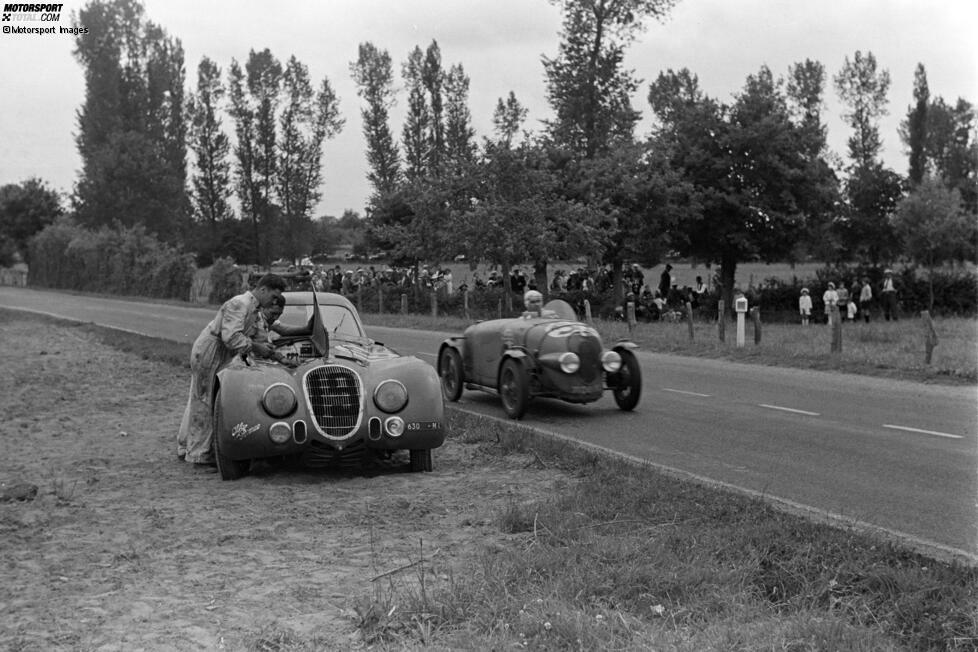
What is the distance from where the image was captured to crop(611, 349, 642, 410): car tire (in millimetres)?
11852

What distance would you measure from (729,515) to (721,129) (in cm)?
3650

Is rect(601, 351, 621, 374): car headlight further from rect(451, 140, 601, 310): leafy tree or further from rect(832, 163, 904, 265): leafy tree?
rect(832, 163, 904, 265): leafy tree

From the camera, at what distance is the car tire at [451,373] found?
13281 mm

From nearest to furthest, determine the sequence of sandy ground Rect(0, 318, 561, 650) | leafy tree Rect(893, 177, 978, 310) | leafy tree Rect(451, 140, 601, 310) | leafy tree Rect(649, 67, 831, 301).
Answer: sandy ground Rect(0, 318, 561, 650) < leafy tree Rect(451, 140, 601, 310) < leafy tree Rect(649, 67, 831, 301) < leafy tree Rect(893, 177, 978, 310)

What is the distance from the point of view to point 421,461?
837 cm

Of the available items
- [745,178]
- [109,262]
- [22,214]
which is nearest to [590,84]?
[745,178]

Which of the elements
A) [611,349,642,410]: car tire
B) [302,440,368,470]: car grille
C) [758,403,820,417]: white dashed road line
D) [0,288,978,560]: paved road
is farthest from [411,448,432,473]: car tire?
[758,403,820,417]: white dashed road line

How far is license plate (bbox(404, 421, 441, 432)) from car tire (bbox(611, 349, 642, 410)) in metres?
4.20

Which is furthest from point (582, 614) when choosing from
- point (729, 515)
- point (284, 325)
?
point (284, 325)

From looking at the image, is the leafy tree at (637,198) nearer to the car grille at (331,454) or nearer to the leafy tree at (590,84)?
the leafy tree at (590,84)

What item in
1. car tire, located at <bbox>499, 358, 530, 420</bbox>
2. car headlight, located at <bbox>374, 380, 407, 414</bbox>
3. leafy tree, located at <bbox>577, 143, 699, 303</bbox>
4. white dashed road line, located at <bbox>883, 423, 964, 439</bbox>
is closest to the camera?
car headlight, located at <bbox>374, 380, 407, 414</bbox>

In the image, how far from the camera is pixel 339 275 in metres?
41.1

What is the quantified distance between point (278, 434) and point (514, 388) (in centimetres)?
432

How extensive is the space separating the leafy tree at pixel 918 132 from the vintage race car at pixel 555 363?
67.6 metres
